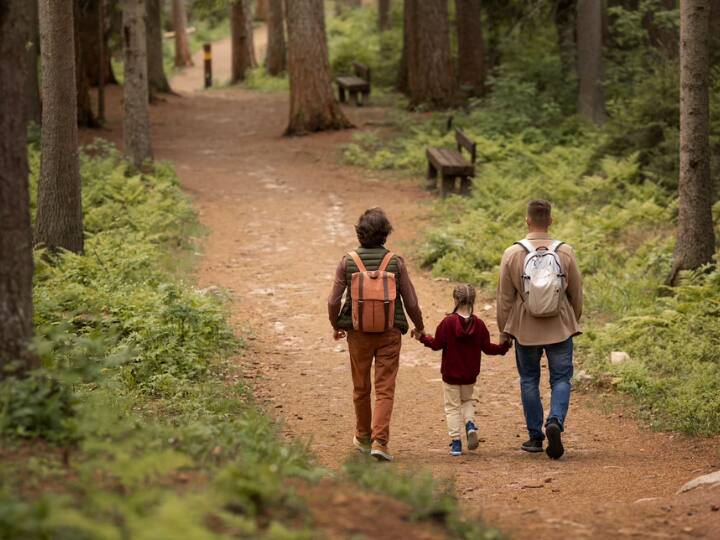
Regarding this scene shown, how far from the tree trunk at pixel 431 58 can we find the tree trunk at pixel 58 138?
536 inches

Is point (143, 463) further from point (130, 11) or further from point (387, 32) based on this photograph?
point (387, 32)

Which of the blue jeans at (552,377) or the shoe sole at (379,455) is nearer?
the shoe sole at (379,455)

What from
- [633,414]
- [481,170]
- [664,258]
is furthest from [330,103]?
[633,414]

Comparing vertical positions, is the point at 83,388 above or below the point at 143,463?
below

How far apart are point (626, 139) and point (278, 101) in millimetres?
14710

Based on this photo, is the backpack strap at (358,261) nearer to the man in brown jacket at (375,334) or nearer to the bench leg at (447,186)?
the man in brown jacket at (375,334)

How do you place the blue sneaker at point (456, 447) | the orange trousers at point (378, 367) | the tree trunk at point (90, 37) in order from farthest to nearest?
the tree trunk at point (90, 37) < the blue sneaker at point (456, 447) < the orange trousers at point (378, 367)

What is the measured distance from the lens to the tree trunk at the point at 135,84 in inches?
688

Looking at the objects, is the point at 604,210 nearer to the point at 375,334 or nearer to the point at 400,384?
the point at 400,384

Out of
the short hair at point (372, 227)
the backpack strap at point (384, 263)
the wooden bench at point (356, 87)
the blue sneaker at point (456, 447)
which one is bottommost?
the blue sneaker at point (456, 447)

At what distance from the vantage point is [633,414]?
29.7ft

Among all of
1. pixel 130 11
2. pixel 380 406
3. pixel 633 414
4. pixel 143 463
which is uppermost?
pixel 130 11

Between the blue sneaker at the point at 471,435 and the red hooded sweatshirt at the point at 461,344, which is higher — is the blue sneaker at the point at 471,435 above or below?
below

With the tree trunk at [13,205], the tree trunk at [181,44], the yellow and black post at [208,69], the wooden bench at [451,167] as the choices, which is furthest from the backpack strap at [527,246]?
the tree trunk at [181,44]
